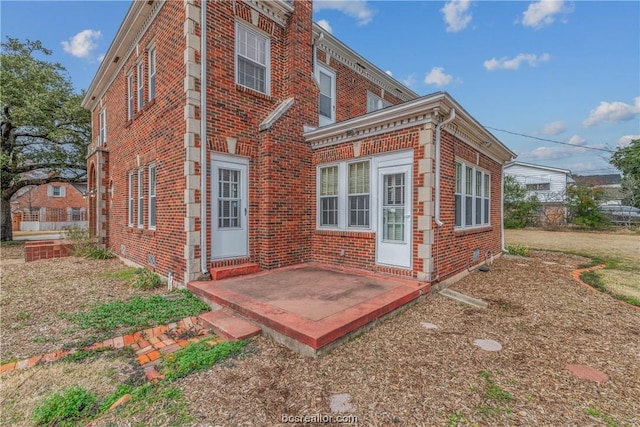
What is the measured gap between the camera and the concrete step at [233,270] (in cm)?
Result: 592

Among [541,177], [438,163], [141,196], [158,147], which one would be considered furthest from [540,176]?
[141,196]

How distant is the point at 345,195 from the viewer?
6.96 meters

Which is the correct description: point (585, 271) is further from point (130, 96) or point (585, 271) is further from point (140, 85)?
point (130, 96)

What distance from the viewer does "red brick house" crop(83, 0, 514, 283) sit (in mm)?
5762

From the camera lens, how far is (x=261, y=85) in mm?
7203

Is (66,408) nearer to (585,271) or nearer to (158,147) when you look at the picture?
(158,147)

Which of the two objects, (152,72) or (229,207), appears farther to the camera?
(152,72)

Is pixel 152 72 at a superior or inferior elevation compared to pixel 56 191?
superior

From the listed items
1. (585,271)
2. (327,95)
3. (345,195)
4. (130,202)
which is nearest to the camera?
(345,195)

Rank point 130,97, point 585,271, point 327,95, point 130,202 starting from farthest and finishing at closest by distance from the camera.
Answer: point 327,95, point 130,97, point 130,202, point 585,271

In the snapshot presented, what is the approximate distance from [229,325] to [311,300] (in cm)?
124

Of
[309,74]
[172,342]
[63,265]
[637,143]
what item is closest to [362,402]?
[172,342]

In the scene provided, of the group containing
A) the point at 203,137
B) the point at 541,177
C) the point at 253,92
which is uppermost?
the point at 541,177

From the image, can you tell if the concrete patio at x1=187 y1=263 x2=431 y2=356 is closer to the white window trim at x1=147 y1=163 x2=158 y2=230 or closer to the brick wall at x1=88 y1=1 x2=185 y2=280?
the brick wall at x1=88 y1=1 x2=185 y2=280
